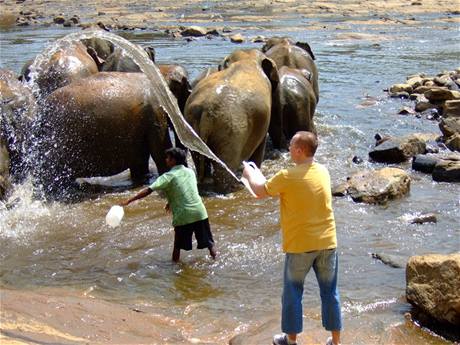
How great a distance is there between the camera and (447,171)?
9.73 metres

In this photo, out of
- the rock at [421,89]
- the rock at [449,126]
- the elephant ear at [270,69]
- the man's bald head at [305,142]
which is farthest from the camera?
the rock at [421,89]

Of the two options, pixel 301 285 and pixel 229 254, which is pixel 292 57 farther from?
pixel 301 285

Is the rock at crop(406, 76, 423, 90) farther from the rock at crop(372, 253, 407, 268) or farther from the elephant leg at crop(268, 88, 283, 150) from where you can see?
the rock at crop(372, 253, 407, 268)

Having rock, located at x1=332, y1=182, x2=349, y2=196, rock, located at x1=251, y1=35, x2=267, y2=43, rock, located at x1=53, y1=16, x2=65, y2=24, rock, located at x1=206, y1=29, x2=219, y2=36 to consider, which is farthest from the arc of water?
rock, located at x1=53, y1=16, x2=65, y2=24

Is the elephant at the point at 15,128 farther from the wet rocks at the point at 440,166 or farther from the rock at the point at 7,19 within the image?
the rock at the point at 7,19

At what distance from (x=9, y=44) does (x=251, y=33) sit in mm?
9773

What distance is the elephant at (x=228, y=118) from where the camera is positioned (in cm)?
891

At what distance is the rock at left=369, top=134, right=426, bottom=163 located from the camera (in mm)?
10742

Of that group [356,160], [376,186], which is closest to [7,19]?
[356,160]

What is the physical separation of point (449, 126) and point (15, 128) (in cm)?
665

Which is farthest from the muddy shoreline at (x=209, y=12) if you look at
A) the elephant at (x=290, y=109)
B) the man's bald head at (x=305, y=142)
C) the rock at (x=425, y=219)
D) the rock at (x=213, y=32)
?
the man's bald head at (x=305, y=142)

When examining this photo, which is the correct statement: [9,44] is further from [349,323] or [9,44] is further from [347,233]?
[349,323]

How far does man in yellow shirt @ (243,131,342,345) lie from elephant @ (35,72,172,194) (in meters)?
4.58

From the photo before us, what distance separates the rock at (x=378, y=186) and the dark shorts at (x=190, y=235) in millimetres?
2539
